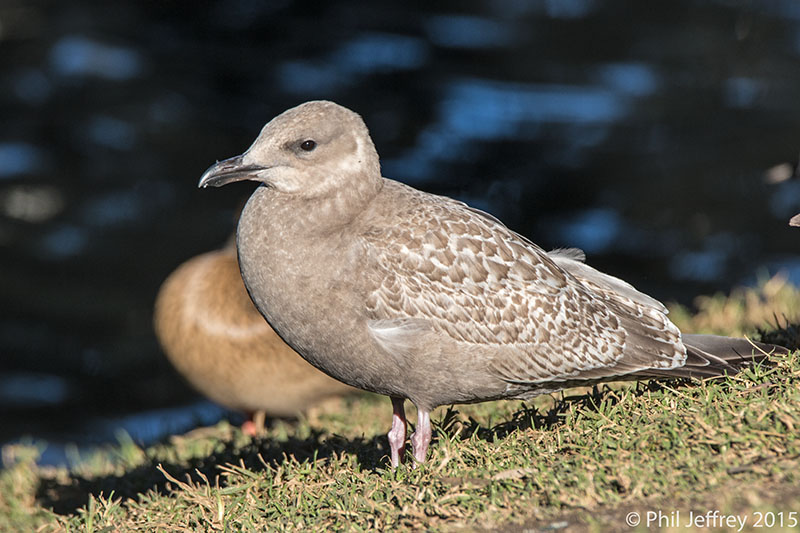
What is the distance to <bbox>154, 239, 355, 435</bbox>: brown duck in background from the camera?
691 cm

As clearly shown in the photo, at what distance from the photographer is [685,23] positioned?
14.8 m

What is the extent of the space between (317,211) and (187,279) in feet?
9.36

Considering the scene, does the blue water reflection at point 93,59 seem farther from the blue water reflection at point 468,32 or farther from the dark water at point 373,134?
the blue water reflection at point 468,32

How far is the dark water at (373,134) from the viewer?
11.0 metres

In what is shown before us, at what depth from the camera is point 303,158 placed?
15.9ft

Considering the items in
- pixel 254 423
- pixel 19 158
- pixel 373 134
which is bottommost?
pixel 254 423

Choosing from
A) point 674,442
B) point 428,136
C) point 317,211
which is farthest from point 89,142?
point 674,442

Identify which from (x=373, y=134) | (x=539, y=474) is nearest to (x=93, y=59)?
(x=373, y=134)

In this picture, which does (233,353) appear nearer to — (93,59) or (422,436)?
(422,436)

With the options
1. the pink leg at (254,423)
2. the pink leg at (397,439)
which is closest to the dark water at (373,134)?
the pink leg at (254,423)

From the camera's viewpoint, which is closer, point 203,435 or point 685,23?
point 203,435

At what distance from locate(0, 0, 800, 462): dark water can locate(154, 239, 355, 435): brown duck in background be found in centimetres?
294

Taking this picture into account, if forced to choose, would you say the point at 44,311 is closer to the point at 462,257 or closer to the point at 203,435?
the point at 203,435

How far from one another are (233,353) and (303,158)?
248 centimetres
